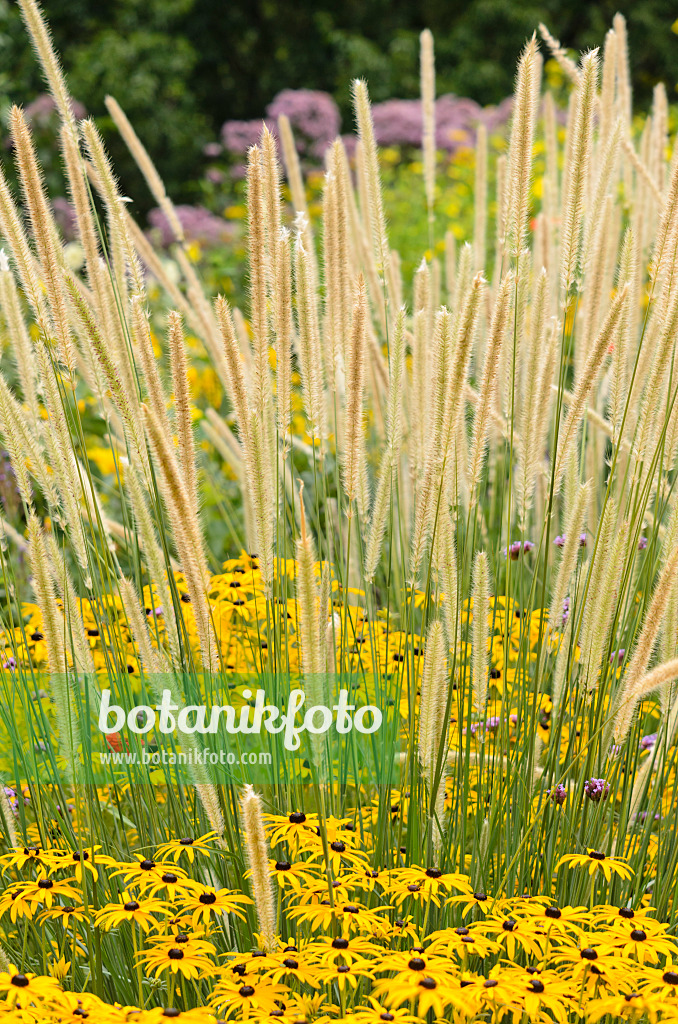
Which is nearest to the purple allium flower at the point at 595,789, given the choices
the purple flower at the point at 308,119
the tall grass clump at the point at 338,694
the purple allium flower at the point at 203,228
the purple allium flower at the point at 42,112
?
the tall grass clump at the point at 338,694

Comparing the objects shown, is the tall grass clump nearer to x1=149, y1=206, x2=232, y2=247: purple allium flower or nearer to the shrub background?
x1=149, y1=206, x2=232, y2=247: purple allium flower

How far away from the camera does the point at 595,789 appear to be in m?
1.81

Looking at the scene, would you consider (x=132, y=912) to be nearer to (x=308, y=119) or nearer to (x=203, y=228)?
(x=203, y=228)

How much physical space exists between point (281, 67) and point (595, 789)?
56.7 feet

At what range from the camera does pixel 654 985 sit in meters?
1.35

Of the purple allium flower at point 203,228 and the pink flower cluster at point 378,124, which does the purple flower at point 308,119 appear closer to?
the pink flower cluster at point 378,124

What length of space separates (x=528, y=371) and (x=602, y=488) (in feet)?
4.77

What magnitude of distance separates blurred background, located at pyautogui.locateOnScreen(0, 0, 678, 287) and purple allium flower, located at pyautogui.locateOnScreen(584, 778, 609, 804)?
30.1 feet

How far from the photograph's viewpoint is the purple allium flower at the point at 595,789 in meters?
1.76

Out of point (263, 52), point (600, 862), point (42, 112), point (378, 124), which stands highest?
point (263, 52)

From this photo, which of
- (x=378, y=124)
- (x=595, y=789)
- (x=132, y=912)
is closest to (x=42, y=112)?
(x=378, y=124)

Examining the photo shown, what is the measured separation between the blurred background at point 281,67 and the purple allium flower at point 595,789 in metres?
9.17

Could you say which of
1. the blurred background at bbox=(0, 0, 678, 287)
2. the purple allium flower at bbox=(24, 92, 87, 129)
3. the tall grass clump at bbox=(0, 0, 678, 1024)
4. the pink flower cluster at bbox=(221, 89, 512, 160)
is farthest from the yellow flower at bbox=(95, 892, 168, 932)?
the purple allium flower at bbox=(24, 92, 87, 129)

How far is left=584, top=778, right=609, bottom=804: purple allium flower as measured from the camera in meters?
1.76
